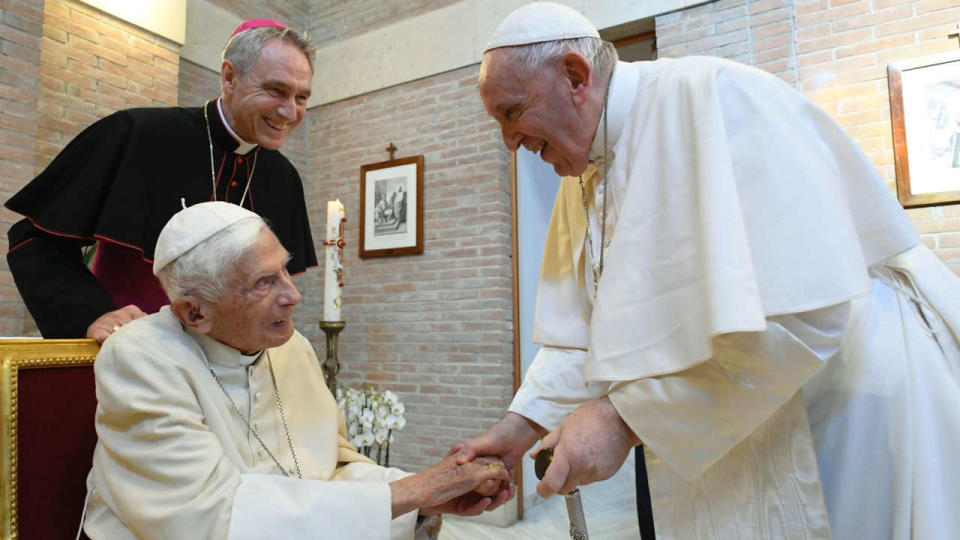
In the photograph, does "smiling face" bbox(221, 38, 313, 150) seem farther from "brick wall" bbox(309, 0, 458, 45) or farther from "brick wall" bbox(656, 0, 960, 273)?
"brick wall" bbox(309, 0, 458, 45)

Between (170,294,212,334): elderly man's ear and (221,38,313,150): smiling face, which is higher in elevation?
(221,38,313,150): smiling face

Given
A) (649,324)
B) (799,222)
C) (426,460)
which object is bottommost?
(426,460)

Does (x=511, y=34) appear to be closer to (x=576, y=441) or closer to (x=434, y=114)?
(x=576, y=441)

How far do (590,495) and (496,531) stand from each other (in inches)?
39.3

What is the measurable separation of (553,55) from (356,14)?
17.4 ft

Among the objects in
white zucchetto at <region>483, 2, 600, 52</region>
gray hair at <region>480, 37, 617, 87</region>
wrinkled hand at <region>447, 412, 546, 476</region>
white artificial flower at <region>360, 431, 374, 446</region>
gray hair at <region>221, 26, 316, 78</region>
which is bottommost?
white artificial flower at <region>360, 431, 374, 446</region>

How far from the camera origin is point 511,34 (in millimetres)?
1416

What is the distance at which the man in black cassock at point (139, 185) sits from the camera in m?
1.87

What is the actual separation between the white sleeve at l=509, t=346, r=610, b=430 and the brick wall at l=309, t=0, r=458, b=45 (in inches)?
182

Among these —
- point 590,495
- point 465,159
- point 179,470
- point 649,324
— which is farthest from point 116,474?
point 590,495

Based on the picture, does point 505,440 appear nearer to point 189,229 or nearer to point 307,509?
point 307,509

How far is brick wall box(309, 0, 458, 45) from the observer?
571 cm

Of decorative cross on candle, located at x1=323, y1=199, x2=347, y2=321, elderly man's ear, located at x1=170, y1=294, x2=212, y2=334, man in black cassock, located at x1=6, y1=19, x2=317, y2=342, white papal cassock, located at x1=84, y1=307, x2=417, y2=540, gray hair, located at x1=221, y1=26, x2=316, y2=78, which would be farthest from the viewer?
decorative cross on candle, located at x1=323, y1=199, x2=347, y2=321

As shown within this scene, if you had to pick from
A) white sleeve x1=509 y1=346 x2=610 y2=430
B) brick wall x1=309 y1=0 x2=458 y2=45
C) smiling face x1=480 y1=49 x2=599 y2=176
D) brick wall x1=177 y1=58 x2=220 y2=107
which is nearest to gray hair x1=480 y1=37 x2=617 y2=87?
smiling face x1=480 y1=49 x2=599 y2=176
